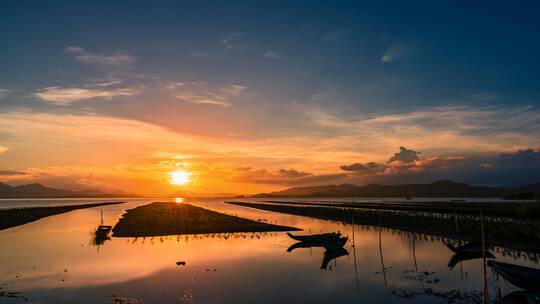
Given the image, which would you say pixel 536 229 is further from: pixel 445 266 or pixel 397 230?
pixel 445 266

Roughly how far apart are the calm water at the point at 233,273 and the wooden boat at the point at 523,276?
3.27ft

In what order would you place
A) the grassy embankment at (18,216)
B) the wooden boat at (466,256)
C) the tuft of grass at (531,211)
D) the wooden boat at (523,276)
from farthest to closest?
the tuft of grass at (531,211)
the grassy embankment at (18,216)
the wooden boat at (466,256)
the wooden boat at (523,276)

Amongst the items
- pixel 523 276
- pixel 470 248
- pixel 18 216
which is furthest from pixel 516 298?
pixel 18 216

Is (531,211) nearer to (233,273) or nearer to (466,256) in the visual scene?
(466,256)

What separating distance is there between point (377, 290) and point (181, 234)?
30.3m

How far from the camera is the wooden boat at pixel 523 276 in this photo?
59.0ft

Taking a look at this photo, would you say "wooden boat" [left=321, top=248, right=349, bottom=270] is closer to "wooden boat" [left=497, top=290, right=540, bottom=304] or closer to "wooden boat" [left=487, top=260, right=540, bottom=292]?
"wooden boat" [left=487, top=260, right=540, bottom=292]

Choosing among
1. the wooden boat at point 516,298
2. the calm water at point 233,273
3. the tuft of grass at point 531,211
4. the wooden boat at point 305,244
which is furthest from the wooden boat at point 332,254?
the tuft of grass at point 531,211

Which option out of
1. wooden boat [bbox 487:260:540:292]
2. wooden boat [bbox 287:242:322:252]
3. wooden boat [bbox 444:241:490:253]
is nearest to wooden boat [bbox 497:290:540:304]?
wooden boat [bbox 487:260:540:292]

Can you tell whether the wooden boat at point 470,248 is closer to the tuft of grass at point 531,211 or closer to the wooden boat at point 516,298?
the wooden boat at point 516,298

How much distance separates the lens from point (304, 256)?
3183 centimetres

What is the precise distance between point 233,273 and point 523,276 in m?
16.6

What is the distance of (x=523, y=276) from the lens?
1847 centimetres

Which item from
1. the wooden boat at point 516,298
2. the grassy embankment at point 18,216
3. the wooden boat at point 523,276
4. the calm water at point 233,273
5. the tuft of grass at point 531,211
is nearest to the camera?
the wooden boat at point 516,298
